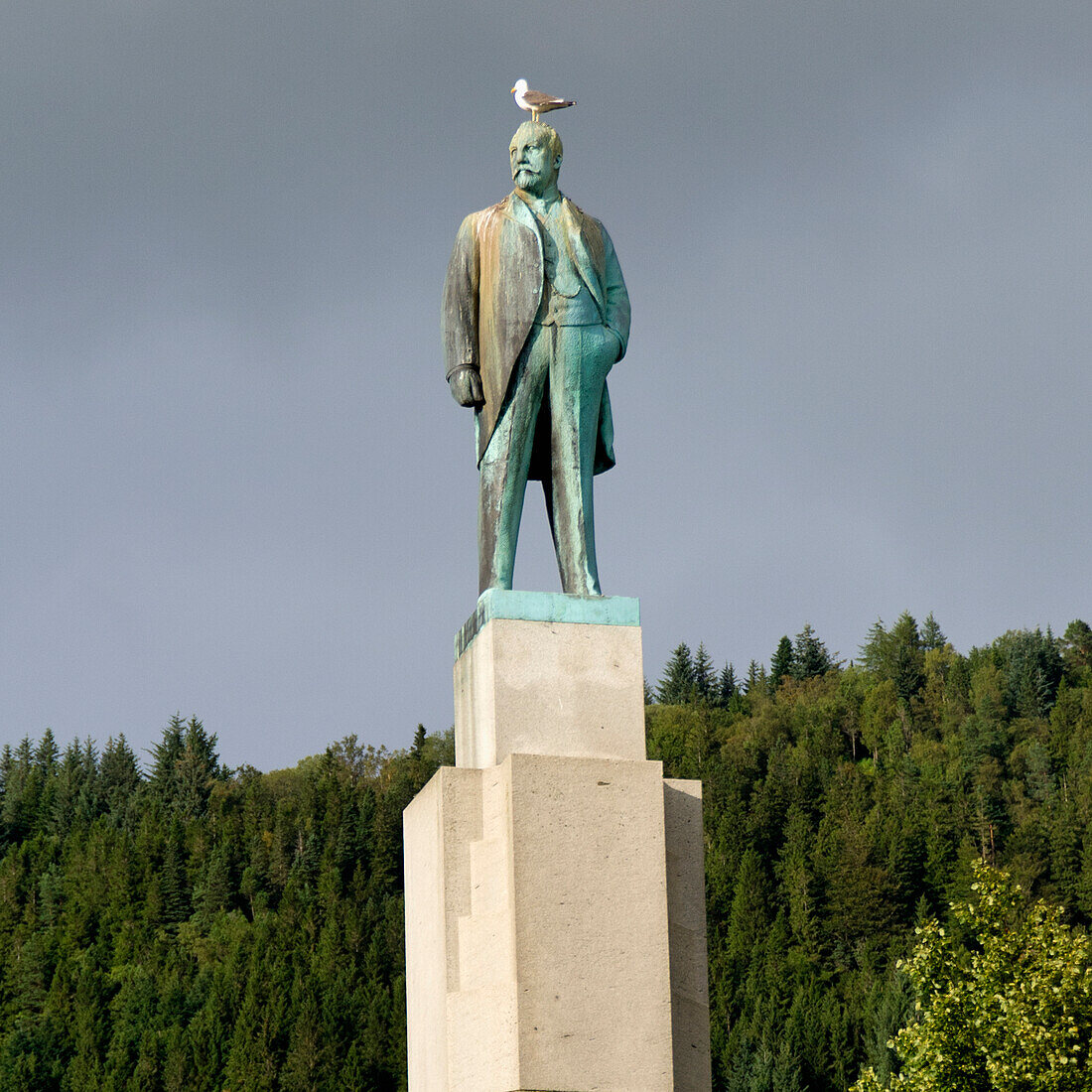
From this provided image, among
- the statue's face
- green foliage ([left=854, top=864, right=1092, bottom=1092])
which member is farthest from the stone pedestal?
green foliage ([left=854, top=864, right=1092, bottom=1092])

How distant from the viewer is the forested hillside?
361ft

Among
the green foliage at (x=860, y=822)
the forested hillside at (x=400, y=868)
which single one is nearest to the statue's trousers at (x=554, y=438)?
the green foliage at (x=860, y=822)

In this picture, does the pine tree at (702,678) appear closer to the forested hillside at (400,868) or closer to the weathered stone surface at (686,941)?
the forested hillside at (400,868)

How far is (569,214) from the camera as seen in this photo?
10609 mm

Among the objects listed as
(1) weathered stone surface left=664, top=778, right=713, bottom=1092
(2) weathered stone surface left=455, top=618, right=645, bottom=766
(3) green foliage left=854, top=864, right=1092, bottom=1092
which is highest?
(2) weathered stone surface left=455, top=618, right=645, bottom=766

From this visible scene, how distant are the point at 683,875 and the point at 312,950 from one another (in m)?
121

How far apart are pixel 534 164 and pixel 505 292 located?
2.59 feet

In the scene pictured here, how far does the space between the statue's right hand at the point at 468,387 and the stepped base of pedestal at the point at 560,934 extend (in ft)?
7.23

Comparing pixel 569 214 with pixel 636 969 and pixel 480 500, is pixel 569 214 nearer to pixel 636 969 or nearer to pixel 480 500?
pixel 480 500

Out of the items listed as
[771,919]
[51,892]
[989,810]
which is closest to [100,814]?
[51,892]

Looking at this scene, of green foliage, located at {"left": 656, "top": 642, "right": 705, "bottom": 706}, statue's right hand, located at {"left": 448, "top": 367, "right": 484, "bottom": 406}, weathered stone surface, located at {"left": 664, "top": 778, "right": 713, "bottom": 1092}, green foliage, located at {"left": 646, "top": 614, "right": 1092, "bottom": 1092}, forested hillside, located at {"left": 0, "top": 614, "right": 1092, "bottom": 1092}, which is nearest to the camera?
weathered stone surface, located at {"left": 664, "top": 778, "right": 713, "bottom": 1092}

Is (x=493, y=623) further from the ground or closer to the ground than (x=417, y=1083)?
further from the ground

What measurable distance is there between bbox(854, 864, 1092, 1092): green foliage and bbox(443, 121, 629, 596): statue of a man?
16513 millimetres

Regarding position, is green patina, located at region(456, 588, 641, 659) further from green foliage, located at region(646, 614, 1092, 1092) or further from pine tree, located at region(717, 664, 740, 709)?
pine tree, located at region(717, 664, 740, 709)
